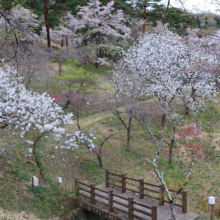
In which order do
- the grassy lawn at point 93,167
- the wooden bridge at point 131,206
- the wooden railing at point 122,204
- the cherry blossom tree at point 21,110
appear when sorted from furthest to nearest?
the grassy lawn at point 93,167 < the cherry blossom tree at point 21,110 < the wooden bridge at point 131,206 < the wooden railing at point 122,204

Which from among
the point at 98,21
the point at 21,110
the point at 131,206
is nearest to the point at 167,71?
the point at 98,21

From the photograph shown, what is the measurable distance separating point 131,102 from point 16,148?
6.51m

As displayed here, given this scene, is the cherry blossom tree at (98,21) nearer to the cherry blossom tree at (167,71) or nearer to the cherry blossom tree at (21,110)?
the cherry blossom tree at (167,71)

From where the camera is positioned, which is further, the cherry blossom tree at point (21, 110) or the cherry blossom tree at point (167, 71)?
the cherry blossom tree at point (167, 71)

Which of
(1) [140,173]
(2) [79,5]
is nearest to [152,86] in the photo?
(1) [140,173]

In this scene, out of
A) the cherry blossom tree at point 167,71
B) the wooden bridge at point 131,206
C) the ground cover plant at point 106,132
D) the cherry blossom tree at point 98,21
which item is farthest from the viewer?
the cherry blossom tree at point 98,21

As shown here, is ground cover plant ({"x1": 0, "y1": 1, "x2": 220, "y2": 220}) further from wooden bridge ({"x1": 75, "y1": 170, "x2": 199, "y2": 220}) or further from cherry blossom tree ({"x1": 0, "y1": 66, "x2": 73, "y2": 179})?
wooden bridge ({"x1": 75, "y1": 170, "x2": 199, "y2": 220})

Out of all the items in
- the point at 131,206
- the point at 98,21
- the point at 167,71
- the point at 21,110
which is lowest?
the point at 131,206

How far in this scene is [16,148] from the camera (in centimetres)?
1327

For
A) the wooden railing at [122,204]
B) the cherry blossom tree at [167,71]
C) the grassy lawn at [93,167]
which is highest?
the cherry blossom tree at [167,71]

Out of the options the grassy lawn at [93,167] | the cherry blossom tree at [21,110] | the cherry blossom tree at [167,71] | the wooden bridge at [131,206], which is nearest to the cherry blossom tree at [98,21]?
the cherry blossom tree at [167,71]

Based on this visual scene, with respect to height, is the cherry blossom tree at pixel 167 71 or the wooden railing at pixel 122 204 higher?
the cherry blossom tree at pixel 167 71

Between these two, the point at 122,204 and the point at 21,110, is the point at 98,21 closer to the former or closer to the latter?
the point at 21,110

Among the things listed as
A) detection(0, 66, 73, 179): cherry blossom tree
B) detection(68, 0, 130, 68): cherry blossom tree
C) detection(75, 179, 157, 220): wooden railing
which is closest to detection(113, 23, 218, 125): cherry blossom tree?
detection(68, 0, 130, 68): cherry blossom tree
